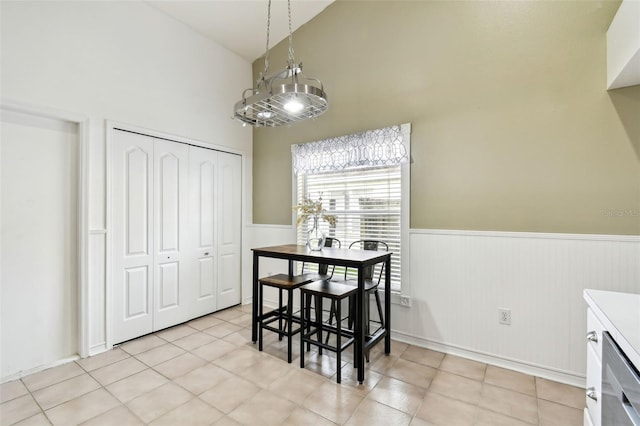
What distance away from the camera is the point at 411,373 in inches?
97.7

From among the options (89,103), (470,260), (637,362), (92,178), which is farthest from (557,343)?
(89,103)

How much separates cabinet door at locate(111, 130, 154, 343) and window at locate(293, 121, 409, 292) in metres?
1.75

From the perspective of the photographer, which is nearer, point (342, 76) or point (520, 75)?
point (520, 75)

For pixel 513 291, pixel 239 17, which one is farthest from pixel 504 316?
pixel 239 17

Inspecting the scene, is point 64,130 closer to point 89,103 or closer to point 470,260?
point 89,103

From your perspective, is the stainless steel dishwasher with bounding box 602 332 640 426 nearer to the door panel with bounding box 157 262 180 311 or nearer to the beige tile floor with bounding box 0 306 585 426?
the beige tile floor with bounding box 0 306 585 426

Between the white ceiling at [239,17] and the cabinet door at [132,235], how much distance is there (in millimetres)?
1543

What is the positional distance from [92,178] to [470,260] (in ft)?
11.9

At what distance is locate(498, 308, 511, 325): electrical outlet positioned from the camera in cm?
255

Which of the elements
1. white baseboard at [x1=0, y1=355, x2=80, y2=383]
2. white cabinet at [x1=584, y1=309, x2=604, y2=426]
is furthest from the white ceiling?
white cabinet at [x1=584, y1=309, x2=604, y2=426]

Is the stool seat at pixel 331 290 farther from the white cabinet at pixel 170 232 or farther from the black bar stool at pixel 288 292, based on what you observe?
the white cabinet at pixel 170 232

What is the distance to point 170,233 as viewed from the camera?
349 cm

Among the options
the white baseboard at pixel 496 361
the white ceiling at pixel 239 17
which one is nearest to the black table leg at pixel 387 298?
the white baseboard at pixel 496 361

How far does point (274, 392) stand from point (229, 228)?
8.01ft
